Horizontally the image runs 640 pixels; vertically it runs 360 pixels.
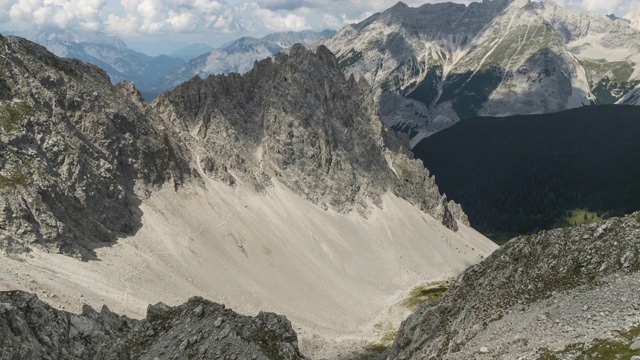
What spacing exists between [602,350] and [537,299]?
42.0 feet

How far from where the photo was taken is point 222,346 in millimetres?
47688

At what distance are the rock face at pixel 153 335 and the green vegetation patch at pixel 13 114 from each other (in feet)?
Answer: 222

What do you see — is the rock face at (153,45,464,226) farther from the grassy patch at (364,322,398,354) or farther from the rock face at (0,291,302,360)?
the rock face at (0,291,302,360)

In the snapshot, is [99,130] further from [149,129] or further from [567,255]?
[567,255]

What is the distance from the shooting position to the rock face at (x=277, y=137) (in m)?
165

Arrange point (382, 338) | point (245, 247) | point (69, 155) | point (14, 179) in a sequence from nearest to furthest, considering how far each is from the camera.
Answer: point (14, 179) < point (382, 338) < point (69, 155) < point (245, 247)

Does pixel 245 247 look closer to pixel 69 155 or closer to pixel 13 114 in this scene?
pixel 69 155

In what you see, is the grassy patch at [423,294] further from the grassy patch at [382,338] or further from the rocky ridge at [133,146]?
the rocky ridge at [133,146]

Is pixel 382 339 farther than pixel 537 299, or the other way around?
pixel 382 339

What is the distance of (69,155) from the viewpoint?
112 metres

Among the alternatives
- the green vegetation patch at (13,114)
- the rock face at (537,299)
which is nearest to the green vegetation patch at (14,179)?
the green vegetation patch at (13,114)

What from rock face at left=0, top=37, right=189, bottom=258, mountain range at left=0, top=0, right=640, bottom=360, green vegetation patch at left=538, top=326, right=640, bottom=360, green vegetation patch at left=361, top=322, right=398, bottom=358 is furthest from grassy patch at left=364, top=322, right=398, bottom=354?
green vegetation patch at left=538, top=326, right=640, bottom=360

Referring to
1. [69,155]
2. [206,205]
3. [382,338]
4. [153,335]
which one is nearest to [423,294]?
[382,338]

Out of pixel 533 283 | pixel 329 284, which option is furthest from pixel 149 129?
pixel 533 283
